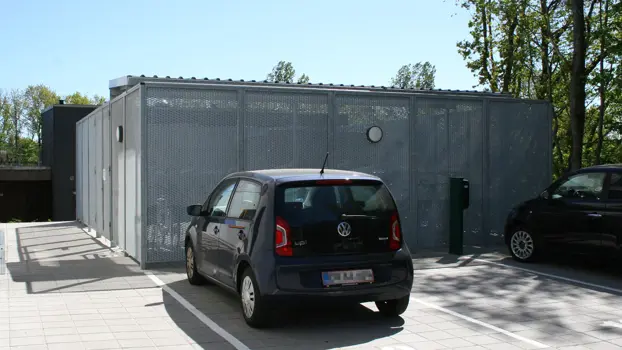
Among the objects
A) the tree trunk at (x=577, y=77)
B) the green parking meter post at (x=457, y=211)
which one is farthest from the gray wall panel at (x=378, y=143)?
the tree trunk at (x=577, y=77)

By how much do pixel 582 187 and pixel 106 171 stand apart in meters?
9.31

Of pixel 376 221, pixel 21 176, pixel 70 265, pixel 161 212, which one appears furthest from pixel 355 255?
pixel 21 176

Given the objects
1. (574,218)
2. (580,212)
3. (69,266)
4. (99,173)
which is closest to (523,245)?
(574,218)

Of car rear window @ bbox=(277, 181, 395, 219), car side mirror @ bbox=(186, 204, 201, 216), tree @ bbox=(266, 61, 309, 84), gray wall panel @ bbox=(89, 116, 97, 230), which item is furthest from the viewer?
tree @ bbox=(266, 61, 309, 84)

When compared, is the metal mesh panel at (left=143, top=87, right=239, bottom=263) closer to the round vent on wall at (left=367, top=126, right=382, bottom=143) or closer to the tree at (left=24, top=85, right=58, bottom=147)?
the round vent on wall at (left=367, top=126, right=382, bottom=143)

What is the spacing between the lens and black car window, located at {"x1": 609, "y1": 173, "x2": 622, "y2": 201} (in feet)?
31.8

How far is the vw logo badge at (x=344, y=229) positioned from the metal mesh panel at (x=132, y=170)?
5149 mm

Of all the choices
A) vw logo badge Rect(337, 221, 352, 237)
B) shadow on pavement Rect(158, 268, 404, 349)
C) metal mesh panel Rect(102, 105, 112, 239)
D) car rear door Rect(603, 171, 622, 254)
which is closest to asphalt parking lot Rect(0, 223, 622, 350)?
shadow on pavement Rect(158, 268, 404, 349)

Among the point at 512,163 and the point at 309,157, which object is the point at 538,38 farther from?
the point at 309,157

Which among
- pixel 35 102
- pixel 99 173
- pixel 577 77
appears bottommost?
pixel 99 173

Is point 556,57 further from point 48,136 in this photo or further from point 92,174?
point 48,136

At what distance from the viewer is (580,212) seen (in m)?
10.2

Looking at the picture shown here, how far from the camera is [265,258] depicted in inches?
255

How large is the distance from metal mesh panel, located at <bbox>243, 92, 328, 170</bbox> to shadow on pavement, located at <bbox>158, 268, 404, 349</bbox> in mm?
3944
